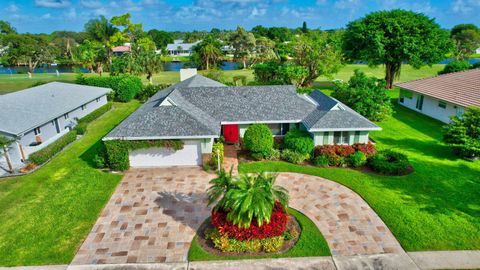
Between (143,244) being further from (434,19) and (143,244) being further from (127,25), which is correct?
(127,25)

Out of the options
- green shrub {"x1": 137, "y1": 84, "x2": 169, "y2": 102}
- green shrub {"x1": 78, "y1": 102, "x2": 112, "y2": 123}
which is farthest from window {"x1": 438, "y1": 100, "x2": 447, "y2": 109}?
green shrub {"x1": 78, "y1": 102, "x2": 112, "y2": 123}

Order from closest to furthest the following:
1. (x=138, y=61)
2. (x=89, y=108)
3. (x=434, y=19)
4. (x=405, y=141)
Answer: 1. (x=405, y=141)
2. (x=89, y=108)
3. (x=434, y=19)
4. (x=138, y=61)

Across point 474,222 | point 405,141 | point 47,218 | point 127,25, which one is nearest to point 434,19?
point 405,141

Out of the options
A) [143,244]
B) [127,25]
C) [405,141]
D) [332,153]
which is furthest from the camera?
[127,25]

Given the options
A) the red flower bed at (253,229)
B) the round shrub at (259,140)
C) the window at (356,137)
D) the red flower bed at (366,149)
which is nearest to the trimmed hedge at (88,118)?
the round shrub at (259,140)

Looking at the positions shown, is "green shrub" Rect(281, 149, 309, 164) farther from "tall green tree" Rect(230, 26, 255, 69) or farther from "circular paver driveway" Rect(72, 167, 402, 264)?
"tall green tree" Rect(230, 26, 255, 69)

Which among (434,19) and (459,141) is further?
(434,19)
